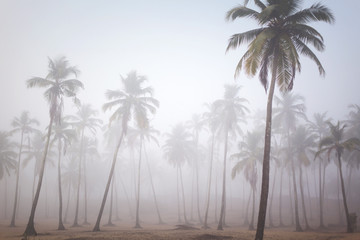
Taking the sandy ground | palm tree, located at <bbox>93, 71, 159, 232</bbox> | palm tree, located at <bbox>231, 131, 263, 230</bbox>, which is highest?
palm tree, located at <bbox>93, 71, 159, 232</bbox>

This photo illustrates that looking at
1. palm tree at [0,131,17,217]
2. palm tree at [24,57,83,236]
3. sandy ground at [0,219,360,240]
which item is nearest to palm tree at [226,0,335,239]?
sandy ground at [0,219,360,240]

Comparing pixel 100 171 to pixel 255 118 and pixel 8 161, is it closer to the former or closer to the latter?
pixel 8 161

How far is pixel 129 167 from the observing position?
80312 millimetres

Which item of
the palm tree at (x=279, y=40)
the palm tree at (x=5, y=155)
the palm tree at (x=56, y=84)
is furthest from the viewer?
the palm tree at (x=5, y=155)

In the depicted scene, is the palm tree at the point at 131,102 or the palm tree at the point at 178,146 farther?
the palm tree at the point at 178,146

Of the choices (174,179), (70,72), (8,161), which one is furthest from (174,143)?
(174,179)

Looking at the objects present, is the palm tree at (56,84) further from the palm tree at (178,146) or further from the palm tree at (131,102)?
the palm tree at (178,146)


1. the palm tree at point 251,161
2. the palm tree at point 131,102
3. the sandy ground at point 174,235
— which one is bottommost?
the sandy ground at point 174,235

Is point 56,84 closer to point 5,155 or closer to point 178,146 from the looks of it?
point 5,155

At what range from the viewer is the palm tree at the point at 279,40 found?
1283 centimetres

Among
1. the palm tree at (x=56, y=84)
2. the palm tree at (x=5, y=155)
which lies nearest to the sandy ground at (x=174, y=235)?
the palm tree at (x=56, y=84)

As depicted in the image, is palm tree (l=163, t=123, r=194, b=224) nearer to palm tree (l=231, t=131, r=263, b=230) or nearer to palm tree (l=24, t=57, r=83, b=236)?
palm tree (l=231, t=131, r=263, b=230)

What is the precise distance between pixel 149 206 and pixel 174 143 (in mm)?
21039

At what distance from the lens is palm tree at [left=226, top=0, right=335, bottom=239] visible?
42.1ft
